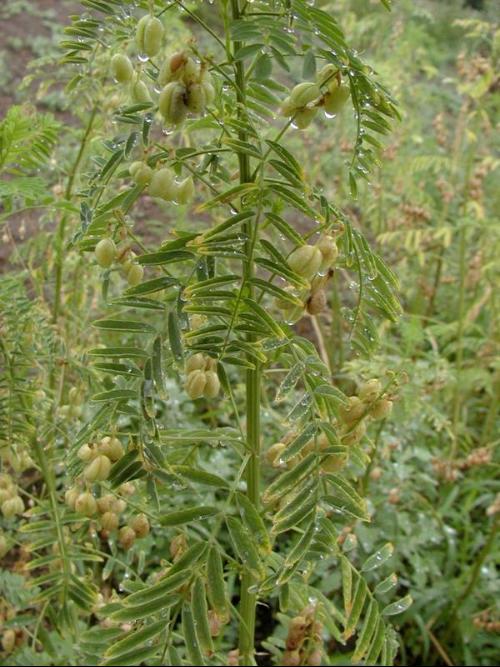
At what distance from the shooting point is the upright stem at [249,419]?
0.75 meters

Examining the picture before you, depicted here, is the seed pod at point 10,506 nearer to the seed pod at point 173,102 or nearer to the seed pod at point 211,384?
the seed pod at point 211,384

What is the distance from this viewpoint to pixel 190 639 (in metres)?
0.71

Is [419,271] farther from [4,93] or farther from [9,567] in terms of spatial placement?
[4,93]

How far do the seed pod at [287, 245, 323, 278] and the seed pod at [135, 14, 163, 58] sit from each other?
240 millimetres

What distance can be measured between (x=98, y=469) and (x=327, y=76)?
473mm

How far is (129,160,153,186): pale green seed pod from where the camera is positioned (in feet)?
2.45

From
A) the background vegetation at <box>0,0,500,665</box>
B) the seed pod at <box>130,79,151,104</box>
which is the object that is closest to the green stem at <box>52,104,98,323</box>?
the background vegetation at <box>0,0,500,665</box>

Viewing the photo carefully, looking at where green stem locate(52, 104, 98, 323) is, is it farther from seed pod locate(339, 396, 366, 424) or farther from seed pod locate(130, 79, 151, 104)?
seed pod locate(339, 396, 366, 424)

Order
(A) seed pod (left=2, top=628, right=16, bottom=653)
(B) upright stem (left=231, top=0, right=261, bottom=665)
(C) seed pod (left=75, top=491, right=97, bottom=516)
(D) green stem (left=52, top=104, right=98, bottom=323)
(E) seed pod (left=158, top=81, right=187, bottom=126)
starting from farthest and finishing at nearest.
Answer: (D) green stem (left=52, top=104, right=98, bottom=323) < (A) seed pod (left=2, top=628, right=16, bottom=653) < (C) seed pod (left=75, top=491, right=97, bottom=516) < (B) upright stem (left=231, top=0, right=261, bottom=665) < (E) seed pod (left=158, top=81, right=187, bottom=126)

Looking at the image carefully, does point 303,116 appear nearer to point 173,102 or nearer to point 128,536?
point 173,102

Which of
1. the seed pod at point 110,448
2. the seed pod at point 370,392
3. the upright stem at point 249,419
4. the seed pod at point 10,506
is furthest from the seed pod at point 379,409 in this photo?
the seed pod at point 10,506

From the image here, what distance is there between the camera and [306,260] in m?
0.73

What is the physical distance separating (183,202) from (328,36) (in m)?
0.21

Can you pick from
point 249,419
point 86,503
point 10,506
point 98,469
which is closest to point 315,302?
point 249,419
